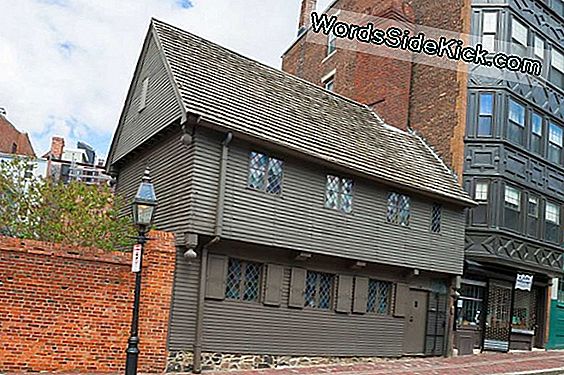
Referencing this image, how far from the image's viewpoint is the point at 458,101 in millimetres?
21234

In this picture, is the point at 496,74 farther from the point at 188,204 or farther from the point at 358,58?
the point at 188,204

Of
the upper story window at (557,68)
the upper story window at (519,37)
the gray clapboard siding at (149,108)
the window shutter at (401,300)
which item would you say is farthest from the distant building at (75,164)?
the upper story window at (557,68)

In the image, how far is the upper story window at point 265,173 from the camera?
14.8 m

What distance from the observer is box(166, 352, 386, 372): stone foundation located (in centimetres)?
1345

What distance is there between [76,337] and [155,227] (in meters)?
3.36

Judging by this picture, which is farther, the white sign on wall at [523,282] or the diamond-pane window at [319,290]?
the white sign on wall at [523,282]

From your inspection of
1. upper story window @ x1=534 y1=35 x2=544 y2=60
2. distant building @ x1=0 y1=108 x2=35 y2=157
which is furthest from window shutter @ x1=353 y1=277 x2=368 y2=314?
distant building @ x1=0 y1=108 x2=35 y2=157

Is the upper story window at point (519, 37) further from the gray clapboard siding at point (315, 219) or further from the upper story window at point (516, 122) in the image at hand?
the gray clapboard siding at point (315, 219)

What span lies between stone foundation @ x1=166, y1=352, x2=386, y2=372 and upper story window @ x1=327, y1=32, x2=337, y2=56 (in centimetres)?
1462

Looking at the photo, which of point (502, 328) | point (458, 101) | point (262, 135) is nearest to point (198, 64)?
point (262, 135)

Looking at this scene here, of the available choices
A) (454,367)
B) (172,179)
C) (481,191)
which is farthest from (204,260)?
(481,191)

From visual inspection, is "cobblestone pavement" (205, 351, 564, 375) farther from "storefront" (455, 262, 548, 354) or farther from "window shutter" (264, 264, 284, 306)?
"window shutter" (264, 264, 284, 306)

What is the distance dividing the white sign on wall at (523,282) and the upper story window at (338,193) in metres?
9.28

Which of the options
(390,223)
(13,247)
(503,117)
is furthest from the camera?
(503,117)
